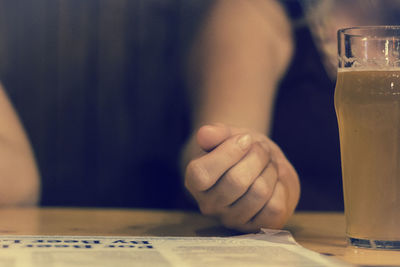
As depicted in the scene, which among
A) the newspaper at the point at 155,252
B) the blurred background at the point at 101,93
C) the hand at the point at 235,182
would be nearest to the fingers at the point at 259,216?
the hand at the point at 235,182

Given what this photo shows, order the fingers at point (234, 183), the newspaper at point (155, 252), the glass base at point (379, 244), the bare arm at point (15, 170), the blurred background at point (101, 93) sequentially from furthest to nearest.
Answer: the blurred background at point (101, 93), the bare arm at point (15, 170), the fingers at point (234, 183), the glass base at point (379, 244), the newspaper at point (155, 252)

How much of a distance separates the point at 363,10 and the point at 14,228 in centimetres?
114

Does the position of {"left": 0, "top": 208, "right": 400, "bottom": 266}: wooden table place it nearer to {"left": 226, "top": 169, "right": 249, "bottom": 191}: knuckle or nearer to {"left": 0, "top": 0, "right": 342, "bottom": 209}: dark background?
{"left": 226, "top": 169, "right": 249, "bottom": 191}: knuckle

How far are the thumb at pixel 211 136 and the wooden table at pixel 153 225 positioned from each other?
0.11m

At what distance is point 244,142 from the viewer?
0.77 metres

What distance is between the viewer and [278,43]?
5.30 ft

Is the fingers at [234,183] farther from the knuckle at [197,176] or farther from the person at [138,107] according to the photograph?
the person at [138,107]

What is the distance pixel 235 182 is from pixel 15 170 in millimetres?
689

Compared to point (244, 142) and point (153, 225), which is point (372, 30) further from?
point (153, 225)

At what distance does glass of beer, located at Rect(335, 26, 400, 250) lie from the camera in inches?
25.7

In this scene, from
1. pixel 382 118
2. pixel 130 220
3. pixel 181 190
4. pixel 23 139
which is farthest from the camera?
pixel 181 190

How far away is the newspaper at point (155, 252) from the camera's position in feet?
1.68

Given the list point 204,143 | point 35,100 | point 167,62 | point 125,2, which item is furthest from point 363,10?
point 35,100

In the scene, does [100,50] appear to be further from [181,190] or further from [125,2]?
[181,190]
